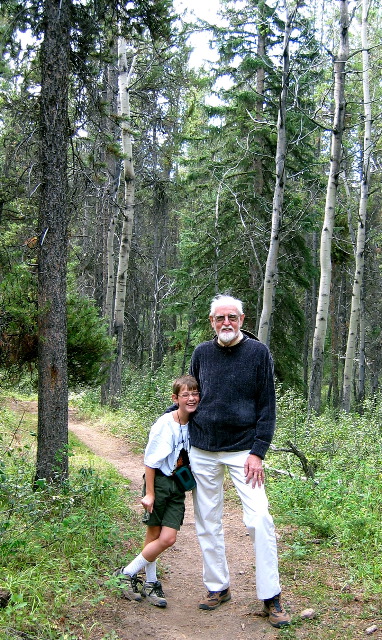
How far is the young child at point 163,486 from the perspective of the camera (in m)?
4.03

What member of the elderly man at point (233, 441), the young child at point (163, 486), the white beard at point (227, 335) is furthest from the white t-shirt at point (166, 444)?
the white beard at point (227, 335)

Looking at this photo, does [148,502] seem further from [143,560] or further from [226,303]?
[226,303]

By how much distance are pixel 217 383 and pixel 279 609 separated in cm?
160

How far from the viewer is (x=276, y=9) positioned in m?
14.6

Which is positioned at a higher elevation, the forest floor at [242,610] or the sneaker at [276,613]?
the sneaker at [276,613]

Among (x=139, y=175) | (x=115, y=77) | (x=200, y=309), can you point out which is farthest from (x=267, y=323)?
(x=115, y=77)

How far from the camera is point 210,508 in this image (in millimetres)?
4070

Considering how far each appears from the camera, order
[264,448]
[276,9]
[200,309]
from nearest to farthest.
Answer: [264,448], [276,9], [200,309]

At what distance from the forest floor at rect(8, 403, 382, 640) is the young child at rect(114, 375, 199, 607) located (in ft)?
0.65

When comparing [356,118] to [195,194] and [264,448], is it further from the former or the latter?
[264,448]

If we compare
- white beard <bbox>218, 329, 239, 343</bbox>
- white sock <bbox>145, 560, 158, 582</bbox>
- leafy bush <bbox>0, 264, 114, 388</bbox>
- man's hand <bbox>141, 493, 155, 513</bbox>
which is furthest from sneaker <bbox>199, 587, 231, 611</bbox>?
leafy bush <bbox>0, 264, 114, 388</bbox>

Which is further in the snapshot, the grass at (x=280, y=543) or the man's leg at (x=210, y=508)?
the man's leg at (x=210, y=508)

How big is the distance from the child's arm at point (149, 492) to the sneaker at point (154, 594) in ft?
2.38

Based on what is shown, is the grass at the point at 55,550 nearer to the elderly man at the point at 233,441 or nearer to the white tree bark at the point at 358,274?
the elderly man at the point at 233,441
